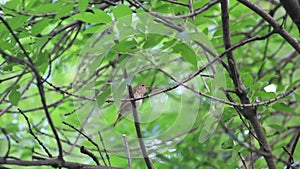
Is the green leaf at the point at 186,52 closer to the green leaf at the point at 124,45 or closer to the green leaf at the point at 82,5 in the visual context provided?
the green leaf at the point at 124,45

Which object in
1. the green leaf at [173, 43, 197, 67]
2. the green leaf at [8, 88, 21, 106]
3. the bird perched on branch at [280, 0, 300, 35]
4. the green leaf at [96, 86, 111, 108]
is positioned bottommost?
the green leaf at [8, 88, 21, 106]

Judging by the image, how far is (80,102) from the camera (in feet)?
5.31

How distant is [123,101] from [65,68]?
169 cm

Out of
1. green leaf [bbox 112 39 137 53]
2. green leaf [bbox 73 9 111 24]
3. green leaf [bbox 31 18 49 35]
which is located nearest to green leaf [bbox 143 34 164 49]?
green leaf [bbox 112 39 137 53]

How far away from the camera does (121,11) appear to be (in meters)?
1.46

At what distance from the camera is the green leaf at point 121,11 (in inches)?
57.3

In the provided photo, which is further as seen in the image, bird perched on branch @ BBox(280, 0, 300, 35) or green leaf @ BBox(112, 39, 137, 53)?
bird perched on branch @ BBox(280, 0, 300, 35)

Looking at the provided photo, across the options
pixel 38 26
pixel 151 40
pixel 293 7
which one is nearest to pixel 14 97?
pixel 38 26

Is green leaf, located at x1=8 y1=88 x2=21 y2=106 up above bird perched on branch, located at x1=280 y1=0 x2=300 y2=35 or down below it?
below

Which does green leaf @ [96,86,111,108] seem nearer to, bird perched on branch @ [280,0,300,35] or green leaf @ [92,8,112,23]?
green leaf @ [92,8,112,23]

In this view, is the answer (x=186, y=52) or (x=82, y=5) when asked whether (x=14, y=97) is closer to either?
(x=82, y=5)

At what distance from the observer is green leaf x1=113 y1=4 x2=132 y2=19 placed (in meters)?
1.46

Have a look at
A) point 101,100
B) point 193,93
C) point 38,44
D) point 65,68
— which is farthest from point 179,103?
point 65,68

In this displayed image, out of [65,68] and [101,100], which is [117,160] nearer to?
[65,68]
